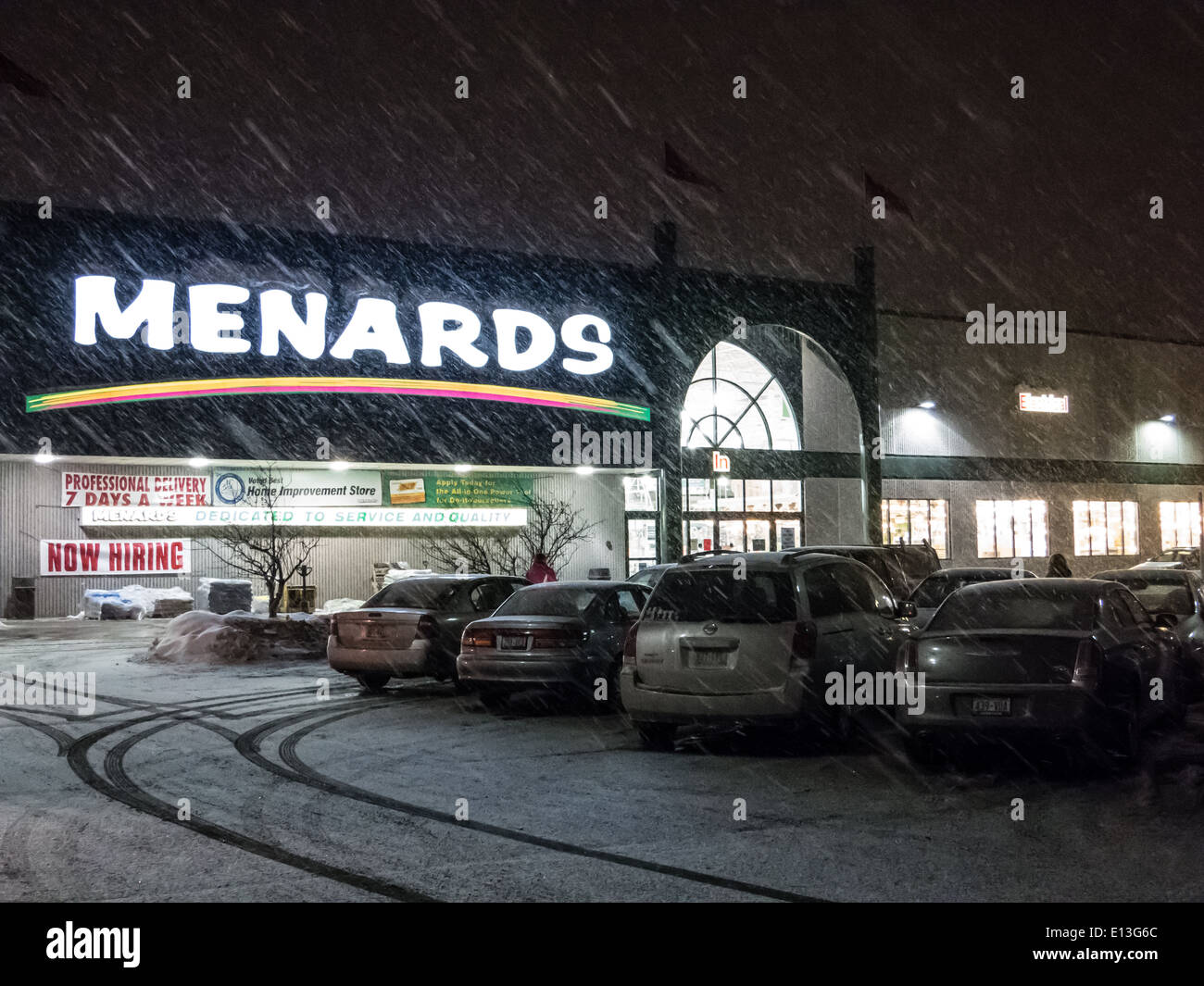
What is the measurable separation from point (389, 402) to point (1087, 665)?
20.8 meters

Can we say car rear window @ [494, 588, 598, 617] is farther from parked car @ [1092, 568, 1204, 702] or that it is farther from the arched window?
the arched window

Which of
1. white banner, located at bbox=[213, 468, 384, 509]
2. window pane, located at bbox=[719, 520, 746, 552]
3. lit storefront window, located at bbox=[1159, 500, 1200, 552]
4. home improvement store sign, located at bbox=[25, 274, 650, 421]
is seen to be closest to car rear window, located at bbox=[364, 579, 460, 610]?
home improvement store sign, located at bbox=[25, 274, 650, 421]

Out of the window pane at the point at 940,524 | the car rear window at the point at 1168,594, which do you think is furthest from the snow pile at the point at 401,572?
the car rear window at the point at 1168,594

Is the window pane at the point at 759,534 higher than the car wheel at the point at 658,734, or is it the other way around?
the window pane at the point at 759,534

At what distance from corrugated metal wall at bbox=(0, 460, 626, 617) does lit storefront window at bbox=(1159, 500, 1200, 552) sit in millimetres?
21956

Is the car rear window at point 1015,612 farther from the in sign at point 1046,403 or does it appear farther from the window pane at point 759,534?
the in sign at point 1046,403

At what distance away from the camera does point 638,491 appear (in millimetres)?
31812

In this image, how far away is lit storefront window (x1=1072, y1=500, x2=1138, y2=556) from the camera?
129ft

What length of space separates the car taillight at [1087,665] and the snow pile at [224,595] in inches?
836

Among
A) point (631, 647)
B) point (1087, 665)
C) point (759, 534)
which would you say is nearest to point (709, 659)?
point (631, 647)

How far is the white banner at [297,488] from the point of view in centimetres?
2875

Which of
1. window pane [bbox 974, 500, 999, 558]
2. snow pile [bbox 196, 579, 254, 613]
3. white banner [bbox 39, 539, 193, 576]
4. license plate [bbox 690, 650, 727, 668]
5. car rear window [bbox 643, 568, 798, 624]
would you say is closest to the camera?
license plate [bbox 690, 650, 727, 668]

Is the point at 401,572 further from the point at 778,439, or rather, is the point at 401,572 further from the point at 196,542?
the point at 778,439
